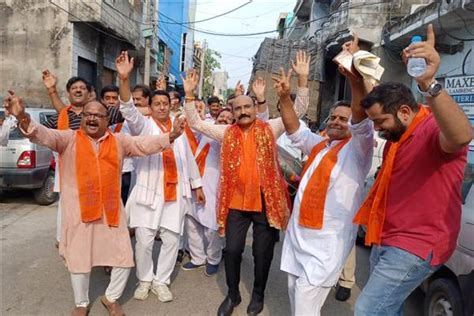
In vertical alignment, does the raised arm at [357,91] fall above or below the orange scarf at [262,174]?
above

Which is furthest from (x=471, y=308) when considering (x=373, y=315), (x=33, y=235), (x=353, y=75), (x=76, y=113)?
(x=33, y=235)

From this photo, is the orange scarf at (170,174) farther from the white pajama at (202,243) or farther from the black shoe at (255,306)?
the black shoe at (255,306)

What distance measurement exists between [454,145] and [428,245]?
0.52m

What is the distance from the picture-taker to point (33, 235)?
533 centimetres

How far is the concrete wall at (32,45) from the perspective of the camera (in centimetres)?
1385

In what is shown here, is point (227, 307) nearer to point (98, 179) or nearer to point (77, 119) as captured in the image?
point (98, 179)

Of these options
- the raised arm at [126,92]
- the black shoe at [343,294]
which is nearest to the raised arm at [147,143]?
the raised arm at [126,92]

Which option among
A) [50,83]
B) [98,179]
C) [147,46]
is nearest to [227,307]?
[98,179]

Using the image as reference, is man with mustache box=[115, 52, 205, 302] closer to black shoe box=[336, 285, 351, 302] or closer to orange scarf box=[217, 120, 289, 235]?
orange scarf box=[217, 120, 289, 235]

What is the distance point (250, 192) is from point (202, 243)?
1.42 metres

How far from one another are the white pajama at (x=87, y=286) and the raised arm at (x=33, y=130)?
37.1 inches

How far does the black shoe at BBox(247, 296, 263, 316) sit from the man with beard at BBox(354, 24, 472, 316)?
4.87ft

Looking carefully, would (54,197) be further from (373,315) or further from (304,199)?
(373,315)

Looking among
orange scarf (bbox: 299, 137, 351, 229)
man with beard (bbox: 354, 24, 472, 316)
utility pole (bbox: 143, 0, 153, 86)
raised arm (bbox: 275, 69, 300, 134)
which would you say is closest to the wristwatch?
man with beard (bbox: 354, 24, 472, 316)
